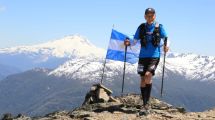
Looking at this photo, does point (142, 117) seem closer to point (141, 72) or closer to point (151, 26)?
point (141, 72)

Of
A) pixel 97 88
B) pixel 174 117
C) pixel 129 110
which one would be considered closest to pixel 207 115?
pixel 174 117

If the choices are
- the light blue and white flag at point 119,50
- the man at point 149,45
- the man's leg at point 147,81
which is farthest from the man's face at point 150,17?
the light blue and white flag at point 119,50

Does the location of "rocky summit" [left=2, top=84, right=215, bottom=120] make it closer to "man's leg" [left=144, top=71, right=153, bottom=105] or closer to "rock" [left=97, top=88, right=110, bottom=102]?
"rock" [left=97, top=88, right=110, bottom=102]

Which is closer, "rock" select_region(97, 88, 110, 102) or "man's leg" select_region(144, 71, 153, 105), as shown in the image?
"man's leg" select_region(144, 71, 153, 105)

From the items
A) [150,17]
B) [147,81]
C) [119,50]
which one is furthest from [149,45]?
[119,50]

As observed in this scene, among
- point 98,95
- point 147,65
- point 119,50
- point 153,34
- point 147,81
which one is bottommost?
point 98,95

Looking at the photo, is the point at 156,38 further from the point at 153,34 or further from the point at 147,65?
the point at 147,65

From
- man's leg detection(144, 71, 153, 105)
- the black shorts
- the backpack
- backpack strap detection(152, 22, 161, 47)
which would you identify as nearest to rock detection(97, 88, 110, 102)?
man's leg detection(144, 71, 153, 105)

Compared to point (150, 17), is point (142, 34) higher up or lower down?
lower down

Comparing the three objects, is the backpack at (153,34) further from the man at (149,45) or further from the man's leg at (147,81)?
the man's leg at (147,81)
